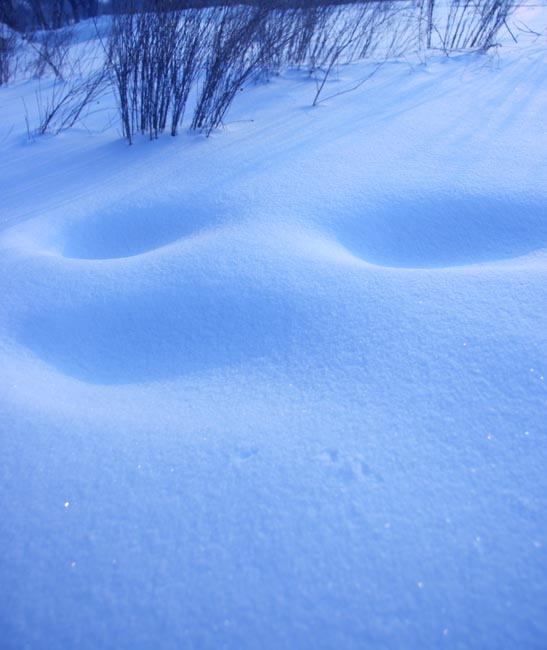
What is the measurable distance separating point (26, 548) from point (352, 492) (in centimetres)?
59

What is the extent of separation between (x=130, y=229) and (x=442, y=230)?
4.05ft

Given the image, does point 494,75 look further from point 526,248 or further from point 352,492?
point 352,492

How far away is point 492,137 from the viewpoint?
7.05 feet

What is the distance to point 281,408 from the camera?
0.96 m

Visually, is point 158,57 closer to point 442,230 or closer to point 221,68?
point 221,68

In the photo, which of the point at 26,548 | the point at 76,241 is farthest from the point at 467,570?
the point at 76,241

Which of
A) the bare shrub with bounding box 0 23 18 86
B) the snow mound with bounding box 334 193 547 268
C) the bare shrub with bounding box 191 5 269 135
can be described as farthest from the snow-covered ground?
the bare shrub with bounding box 0 23 18 86

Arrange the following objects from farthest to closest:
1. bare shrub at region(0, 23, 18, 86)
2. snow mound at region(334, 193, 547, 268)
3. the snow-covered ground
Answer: bare shrub at region(0, 23, 18, 86), snow mound at region(334, 193, 547, 268), the snow-covered ground

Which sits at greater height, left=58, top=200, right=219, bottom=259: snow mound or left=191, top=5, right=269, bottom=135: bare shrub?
left=191, top=5, right=269, bottom=135: bare shrub

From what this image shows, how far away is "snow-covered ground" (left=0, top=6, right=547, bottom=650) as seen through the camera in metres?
0.67

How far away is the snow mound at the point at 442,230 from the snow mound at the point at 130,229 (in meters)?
0.60

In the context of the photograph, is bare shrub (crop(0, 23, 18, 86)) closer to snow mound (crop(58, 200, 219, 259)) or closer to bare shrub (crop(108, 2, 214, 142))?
bare shrub (crop(108, 2, 214, 142))

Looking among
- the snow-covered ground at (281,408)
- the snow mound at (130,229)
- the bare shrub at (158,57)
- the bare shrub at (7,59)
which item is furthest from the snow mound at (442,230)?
the bare shrub at (7,59)

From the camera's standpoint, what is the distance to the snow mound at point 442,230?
1463 millimetres
